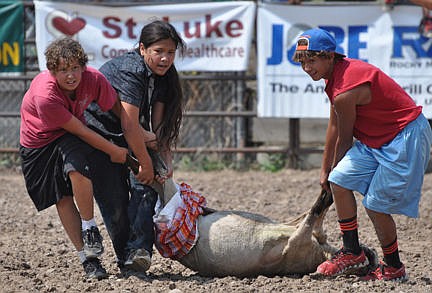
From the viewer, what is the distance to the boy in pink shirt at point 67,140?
13.5ft

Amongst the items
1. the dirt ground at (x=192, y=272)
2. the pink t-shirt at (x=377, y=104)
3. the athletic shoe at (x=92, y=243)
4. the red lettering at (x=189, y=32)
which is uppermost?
the red lettering at (x=189, y=32)

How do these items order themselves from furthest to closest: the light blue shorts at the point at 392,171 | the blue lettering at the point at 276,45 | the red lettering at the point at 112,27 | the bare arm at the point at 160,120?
the red lettering at the point at 112,27, the blue lettering at the point at 276,45, the bare arm at the point at 160,120, the light blue shorts at the point at 392,171

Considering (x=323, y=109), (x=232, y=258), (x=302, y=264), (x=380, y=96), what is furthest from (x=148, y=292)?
(x=323, y=109)

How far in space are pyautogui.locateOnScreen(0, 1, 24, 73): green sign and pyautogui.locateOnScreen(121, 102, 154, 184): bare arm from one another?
4.70 meters

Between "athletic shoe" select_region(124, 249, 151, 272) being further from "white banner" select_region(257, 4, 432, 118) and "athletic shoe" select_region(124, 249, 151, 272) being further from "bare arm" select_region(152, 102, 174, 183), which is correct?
"white banner" select_region(257, 4, 432, 118)

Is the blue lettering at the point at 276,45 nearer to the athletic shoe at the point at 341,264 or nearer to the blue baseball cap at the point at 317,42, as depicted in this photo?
the blue baseball cap at the point at 317,42

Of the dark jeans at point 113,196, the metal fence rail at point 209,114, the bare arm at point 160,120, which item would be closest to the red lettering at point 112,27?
the metal fence rail at point 209,114

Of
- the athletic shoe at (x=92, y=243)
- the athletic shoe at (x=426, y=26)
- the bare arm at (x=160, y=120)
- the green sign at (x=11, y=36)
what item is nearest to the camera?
the athletic shoe at (x=92, y=243)

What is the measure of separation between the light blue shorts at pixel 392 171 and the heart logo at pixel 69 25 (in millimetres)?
4901

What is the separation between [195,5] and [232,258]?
4.56 m

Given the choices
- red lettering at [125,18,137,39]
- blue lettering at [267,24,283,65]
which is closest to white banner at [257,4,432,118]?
blue lettering at [267,24,283,65]

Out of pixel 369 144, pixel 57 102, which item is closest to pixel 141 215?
pixel 57 102

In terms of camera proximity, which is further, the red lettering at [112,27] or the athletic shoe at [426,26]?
the red lettering at [112,27]

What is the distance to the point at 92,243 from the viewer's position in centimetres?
430
